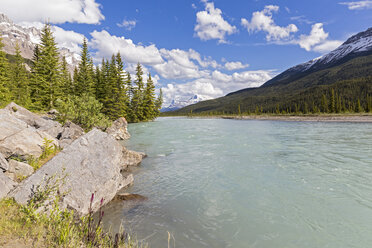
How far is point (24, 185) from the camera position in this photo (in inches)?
247

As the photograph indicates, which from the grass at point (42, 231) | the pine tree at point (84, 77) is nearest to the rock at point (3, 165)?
the grass at point (42, 231)

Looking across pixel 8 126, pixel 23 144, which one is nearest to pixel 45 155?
pixel 23 144

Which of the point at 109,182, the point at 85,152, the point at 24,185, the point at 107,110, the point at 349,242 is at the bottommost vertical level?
the point at 349,242

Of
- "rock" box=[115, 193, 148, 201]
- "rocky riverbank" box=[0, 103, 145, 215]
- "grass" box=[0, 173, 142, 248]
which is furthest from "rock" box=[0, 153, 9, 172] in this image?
"rock" box=[115, 193, 148, 201]

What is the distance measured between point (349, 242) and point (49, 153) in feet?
41.7

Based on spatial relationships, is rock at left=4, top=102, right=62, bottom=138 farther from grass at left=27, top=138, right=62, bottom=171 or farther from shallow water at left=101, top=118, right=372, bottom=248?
shallow water at left=101, top=118, right=372, bottom=248

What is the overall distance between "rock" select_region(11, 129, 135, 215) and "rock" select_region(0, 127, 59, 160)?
2.08m

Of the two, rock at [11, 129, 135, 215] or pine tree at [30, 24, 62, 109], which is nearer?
rock at [11, 129, 135, 215]

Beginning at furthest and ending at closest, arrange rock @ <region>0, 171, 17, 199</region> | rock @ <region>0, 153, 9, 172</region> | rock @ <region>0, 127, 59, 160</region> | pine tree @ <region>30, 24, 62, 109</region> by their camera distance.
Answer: pine tree @ <region>30, 24, 62, 109</region>
rock @ <region>0, 127, 59, 160</region>
rock @ <region>0, 153, 9, 172</region>
rock @ <region>0, 171, 17, 199</region>

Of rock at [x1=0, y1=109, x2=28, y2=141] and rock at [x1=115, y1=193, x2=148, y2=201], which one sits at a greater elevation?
rock at [x1=0, y1=109, x2=28, y2=141]

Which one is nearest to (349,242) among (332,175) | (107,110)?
(332,175)

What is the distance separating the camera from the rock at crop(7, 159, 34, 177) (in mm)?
7500

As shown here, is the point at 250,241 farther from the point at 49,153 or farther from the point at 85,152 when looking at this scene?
the point at 49,153

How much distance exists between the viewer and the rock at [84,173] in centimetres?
656
